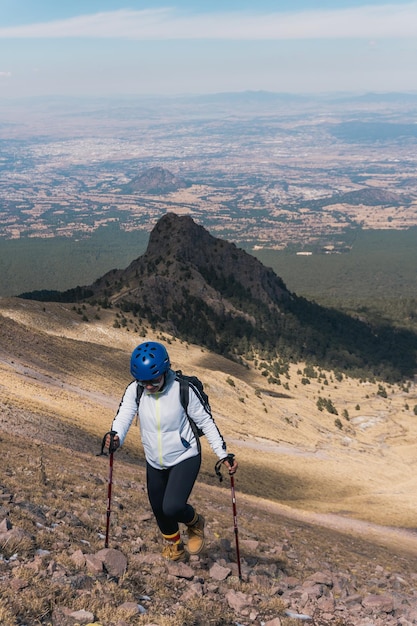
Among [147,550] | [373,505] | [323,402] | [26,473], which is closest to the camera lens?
[147,550]

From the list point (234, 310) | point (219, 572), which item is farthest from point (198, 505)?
point (234, 310)

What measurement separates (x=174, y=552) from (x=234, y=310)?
8337cm

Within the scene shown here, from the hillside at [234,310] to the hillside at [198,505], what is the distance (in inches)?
1224

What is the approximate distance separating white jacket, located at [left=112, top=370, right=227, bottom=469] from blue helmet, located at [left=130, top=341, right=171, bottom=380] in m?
0.34

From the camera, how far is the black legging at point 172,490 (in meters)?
9.02

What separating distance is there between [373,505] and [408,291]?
178 meters

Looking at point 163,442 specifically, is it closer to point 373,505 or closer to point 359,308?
point 373,505

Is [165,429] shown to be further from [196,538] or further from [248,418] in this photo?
[248,418]

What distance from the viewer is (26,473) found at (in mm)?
13453

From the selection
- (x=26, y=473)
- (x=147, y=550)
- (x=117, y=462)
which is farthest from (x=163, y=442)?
(x=117, y=462)

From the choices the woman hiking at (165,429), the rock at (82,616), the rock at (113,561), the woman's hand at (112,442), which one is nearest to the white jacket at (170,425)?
the woman hiking at (165,429)

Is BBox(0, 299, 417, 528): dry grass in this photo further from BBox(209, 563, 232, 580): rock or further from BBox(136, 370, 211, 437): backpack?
BBox(136, 370, 211, 437): backpack

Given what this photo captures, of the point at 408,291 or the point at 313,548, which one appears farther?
the point at 408,291

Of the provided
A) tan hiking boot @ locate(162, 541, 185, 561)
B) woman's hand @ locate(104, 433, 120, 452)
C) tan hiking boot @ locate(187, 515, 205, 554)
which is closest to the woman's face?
woman's hand @ locate(104, 433, 120, 452)
